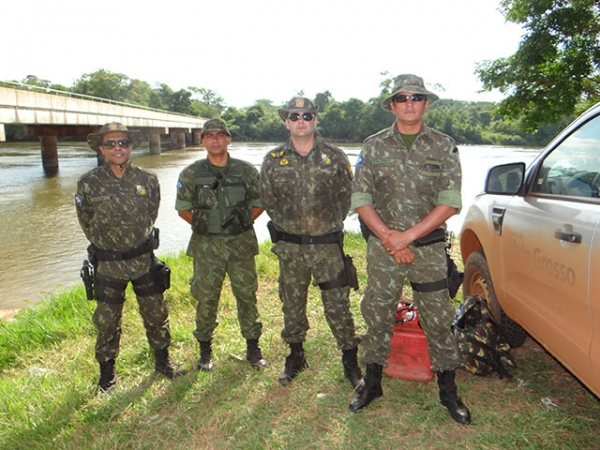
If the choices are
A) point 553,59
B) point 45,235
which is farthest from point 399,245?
point 45,235

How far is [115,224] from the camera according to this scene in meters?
3.36

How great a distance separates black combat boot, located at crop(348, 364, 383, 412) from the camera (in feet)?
9.70

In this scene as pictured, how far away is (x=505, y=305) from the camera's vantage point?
297 cm

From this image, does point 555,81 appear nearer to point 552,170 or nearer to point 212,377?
point 552,170

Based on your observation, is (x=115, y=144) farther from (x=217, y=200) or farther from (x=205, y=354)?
(x=205, y=354)

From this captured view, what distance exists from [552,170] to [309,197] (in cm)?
150

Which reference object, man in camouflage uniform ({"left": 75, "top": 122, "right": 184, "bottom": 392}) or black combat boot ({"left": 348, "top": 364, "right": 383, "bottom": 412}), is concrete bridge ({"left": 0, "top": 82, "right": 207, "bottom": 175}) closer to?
man in camouflage uniform ({"left": 75, "top": 122, "right": 184, "bottom": 392})

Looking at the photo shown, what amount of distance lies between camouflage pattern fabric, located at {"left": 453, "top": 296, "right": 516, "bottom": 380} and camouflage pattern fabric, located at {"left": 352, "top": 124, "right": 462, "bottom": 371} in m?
0.46

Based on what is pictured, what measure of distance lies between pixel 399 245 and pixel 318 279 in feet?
2.59

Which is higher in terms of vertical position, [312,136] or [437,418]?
[312,136]

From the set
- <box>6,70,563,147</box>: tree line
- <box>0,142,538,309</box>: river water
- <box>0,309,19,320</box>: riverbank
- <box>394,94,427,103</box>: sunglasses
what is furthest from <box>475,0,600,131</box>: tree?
<box>6,70,563,147</box>: tree line

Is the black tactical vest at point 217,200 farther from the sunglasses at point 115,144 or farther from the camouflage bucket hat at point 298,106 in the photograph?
the camouflage bucket hat at point 298,106

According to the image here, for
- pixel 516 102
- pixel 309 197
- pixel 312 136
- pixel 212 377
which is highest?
pixel 516 102

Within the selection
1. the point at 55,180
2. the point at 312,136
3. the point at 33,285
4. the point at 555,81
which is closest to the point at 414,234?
the point at 312,136
